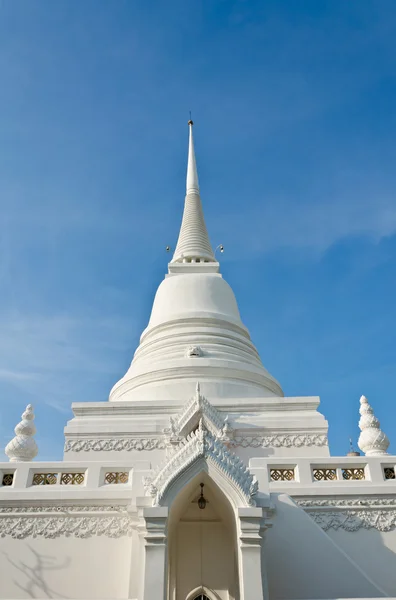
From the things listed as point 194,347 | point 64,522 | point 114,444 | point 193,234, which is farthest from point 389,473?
point 193,234

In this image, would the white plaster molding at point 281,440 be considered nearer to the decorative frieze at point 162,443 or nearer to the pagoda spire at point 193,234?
the decorative frieze at point 162,443

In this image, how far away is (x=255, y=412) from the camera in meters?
15.6

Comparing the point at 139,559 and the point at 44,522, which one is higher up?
the point at 44,522

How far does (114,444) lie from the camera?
14930mm

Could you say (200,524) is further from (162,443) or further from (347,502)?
(162,443)

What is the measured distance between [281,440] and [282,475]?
4.11m

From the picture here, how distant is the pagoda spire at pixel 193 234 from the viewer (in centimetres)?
2442

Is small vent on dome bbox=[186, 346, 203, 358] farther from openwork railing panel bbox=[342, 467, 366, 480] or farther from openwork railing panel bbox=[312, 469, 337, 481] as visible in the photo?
openwork railing panel bbox=[342, 467, 366, 480]

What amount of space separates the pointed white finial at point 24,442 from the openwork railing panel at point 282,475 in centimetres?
513

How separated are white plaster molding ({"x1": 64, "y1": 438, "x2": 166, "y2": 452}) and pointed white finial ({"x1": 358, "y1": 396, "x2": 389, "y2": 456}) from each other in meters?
5.24

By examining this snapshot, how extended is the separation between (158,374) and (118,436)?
2786 millimetres

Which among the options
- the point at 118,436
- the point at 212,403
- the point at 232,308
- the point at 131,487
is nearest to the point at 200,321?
the point at 232,308

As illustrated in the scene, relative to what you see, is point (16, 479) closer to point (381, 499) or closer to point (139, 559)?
point (139, 559)

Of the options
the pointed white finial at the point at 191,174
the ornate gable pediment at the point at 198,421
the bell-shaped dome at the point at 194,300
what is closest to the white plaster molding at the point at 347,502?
the ornate gable pediment at the point at 198,421
